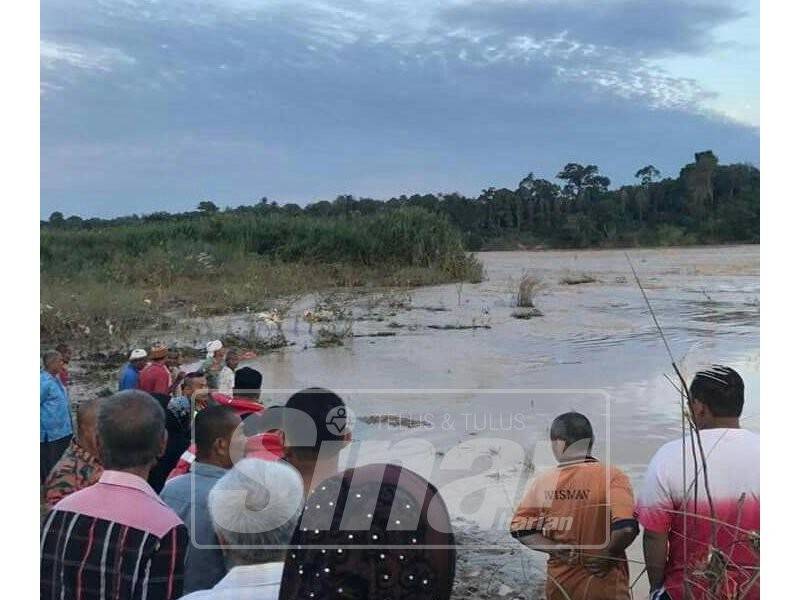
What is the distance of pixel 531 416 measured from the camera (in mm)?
3367

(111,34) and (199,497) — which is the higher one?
(111,34)

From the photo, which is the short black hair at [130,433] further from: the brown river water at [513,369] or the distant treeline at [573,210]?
the distant treeline at [573,210]

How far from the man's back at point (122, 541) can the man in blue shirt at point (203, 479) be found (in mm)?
45

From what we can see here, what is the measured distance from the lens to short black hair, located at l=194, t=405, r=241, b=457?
2.64 m

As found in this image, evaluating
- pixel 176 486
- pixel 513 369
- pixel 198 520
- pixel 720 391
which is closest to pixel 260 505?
pixel 198 520

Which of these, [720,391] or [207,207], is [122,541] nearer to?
[207,207]

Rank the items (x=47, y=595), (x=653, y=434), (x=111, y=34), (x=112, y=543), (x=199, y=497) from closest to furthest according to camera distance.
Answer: (x=112, y=543)
(x=199, y=497)
(x=47, y=595)
(x=653, y=434)
(x=111, y=34)

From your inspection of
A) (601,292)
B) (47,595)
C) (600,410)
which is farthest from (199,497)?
(601,292)

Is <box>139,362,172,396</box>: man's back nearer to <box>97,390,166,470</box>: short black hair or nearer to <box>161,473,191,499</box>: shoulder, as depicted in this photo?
<box>161,473,191,499</box>: shoulder

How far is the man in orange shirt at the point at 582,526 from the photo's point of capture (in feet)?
9.12

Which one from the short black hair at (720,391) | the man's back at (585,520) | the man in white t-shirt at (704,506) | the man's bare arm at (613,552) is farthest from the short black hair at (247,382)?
the short black hair at (720,391)

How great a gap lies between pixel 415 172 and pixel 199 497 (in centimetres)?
166

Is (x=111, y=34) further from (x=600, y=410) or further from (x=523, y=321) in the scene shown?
(x=600, y=410)

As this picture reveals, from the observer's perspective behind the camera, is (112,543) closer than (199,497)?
Yes
